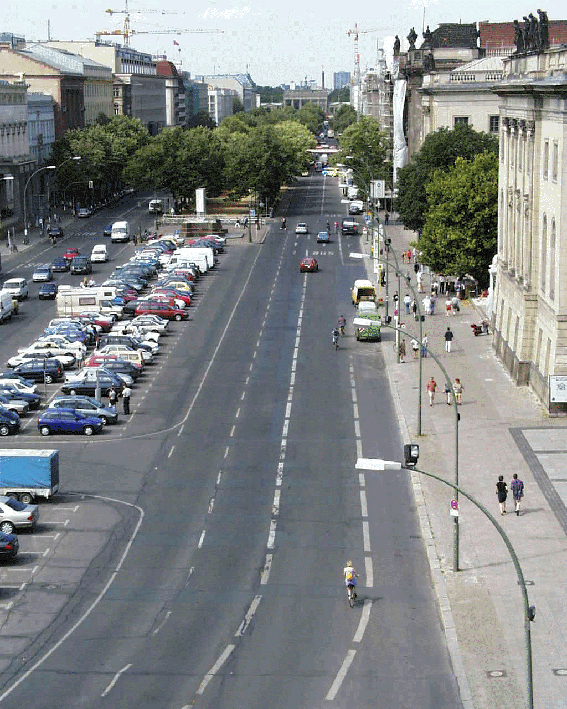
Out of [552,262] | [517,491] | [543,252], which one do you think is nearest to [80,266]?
[543,252]

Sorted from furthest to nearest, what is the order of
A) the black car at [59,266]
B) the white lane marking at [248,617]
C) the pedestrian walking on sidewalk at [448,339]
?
the black car at [59,266] → the pedestrian walking on sidewalk at [448,339] → the white lane marking at [248,617]

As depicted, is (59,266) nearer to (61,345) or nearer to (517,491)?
(61,345)

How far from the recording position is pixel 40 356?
8344 cm

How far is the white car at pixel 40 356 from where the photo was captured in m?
83.1

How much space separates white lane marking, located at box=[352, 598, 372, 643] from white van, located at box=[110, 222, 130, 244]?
362 feet

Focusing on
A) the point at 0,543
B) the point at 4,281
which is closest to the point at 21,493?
the point at 0,543

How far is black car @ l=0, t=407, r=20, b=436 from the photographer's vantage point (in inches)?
2640

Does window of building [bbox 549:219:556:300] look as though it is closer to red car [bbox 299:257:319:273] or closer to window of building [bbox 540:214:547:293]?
window of building [bbox 540:214:547:293]

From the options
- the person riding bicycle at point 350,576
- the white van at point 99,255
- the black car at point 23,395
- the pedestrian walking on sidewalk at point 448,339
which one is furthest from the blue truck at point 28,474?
the white van at point 99,255

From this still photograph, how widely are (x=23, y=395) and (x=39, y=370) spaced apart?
24.7 feet

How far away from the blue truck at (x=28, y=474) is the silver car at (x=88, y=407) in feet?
40.5

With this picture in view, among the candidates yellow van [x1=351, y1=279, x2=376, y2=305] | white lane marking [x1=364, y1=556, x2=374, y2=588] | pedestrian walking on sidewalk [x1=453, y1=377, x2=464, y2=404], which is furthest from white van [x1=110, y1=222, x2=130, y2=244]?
white lane marking [x1=364, y1=556, x2=374, y2=588]

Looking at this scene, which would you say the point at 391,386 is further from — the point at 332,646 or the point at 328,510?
the point at 332,646

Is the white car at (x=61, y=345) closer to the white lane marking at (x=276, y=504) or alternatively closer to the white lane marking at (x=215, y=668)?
the white lane marking at (x=276, y=504)
